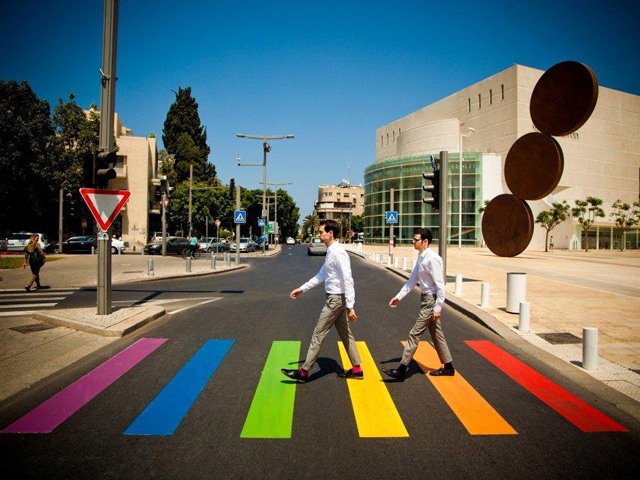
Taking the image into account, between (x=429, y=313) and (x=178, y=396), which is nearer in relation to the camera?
(x=178, y=396)

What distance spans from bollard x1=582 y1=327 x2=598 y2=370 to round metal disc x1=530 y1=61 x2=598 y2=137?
4663 mm

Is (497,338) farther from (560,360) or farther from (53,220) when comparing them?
(53,220)

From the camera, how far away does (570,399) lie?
4.98 m

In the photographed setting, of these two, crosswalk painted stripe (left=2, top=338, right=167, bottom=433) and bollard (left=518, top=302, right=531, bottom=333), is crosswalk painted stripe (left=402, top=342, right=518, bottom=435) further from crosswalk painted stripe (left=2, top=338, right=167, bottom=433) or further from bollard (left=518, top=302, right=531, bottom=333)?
crosswalk painted stripe (left=2, top=338, right=167, bottom=433)

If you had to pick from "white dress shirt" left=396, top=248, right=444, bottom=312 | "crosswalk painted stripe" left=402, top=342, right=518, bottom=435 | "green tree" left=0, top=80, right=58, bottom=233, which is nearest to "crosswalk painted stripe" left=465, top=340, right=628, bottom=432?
"crosswalk painted stripe" left=402, top=342, right=518, bottom=435

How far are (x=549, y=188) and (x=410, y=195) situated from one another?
183 ft

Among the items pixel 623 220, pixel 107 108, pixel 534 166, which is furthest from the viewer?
pixel 623 220

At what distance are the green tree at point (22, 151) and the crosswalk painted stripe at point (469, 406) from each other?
39.6m

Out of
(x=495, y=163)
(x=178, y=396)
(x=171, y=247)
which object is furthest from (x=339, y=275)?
(x=495, y=163)

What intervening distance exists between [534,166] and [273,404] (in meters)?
8.11

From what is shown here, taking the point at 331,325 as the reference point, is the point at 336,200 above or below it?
above

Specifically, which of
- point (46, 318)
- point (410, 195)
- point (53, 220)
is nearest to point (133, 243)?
point (53, 220)

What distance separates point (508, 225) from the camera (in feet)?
35.8

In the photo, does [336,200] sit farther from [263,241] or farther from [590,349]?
[590,349]
